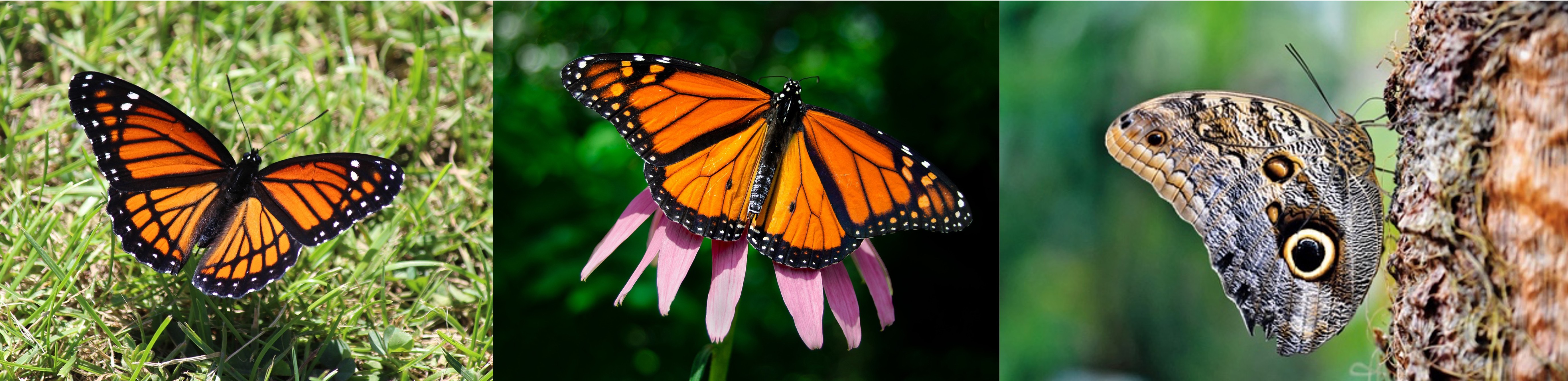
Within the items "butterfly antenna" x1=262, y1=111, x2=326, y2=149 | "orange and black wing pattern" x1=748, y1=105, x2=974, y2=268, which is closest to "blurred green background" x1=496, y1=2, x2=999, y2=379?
"butterfly antenna" x1=262, y1=111, x2=326, y2=149

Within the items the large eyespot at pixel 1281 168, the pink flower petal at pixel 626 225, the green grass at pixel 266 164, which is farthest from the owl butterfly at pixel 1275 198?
the green grass at pixel 266 164

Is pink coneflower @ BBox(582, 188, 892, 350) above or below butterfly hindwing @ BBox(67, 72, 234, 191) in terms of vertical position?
below

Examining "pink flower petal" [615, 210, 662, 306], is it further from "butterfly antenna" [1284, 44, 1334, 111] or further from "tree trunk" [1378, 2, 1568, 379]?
"butterfly antenna" [1284, 44, 1334, 111]

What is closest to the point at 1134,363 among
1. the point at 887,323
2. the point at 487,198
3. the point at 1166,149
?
the point at 1166,149

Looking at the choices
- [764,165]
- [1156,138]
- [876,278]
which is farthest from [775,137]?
[1156,138]

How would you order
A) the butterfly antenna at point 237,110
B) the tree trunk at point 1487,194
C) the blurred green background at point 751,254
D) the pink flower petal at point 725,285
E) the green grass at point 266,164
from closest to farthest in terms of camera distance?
1. the tree trunk at point 1487,194
2. the pink flower petal at point 725,285
3. the green grass at point 266,164
4. the butterfly antenna at point 237,110
5. the blurred green background at point 751,254

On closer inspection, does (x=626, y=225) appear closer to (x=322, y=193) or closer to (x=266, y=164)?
(x=322, y=193)

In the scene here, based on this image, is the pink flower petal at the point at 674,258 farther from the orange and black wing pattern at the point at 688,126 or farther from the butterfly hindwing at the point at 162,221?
the butterfly hindwing at the point at 162,221
